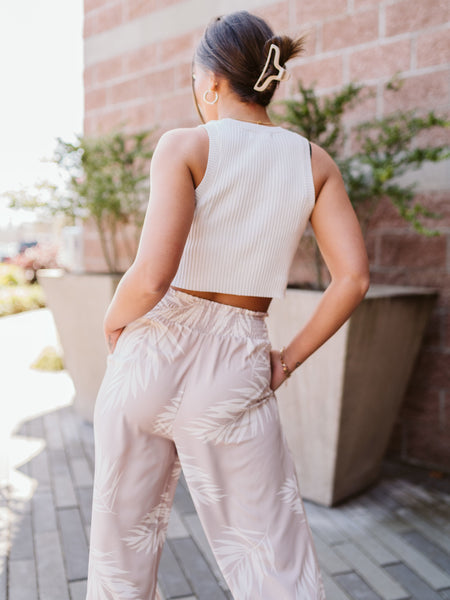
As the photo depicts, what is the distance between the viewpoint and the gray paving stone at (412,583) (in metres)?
2.02

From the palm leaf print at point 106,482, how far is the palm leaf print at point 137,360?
0.34 feet

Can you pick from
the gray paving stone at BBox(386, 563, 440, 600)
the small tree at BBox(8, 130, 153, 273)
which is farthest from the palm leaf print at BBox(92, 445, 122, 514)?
the small tree at BBox(8, 130, 153, 273)

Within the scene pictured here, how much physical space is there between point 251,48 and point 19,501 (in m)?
2.36

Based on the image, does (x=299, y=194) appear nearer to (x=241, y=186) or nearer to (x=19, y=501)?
(x=241, y=186)

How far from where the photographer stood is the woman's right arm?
1228 millimetres

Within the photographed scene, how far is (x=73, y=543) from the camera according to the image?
2344 mm

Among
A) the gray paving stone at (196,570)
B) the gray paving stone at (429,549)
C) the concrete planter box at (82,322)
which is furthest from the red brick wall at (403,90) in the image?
the gray paving stone at (196,570)

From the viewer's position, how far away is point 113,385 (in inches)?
46.8

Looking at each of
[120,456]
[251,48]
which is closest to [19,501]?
[120,456]

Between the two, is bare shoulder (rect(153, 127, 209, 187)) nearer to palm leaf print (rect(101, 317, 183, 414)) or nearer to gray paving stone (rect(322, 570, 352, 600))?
palm leaf print (rect(101, 317, 183, 414))

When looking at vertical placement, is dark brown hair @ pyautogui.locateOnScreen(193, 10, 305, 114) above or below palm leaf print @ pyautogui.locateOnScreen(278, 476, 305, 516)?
above

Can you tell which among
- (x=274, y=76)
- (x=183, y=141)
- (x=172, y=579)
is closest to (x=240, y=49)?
(x=274, y=76)

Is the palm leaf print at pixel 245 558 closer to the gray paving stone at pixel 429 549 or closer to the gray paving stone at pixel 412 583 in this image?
the gray paving stone at pixel 412 583

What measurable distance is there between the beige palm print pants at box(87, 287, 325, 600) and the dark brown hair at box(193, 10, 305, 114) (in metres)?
0.45
